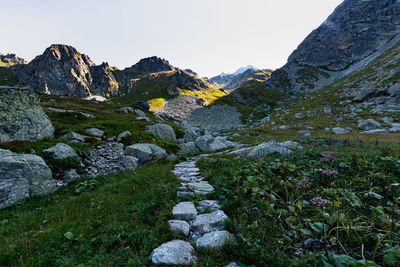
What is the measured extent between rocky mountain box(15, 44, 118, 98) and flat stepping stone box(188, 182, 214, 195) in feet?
592

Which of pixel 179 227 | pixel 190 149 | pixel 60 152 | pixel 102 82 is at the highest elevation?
pixel 102 82

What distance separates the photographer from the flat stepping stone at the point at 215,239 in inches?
125

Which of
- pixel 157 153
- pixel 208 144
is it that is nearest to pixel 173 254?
pixel 157 153

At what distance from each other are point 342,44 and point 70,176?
19816 centimetres

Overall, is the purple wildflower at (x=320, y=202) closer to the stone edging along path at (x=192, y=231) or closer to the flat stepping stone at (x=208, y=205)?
the stone edging along path at (x=192, y=231)

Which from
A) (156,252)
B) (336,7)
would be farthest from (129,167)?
(336,7)

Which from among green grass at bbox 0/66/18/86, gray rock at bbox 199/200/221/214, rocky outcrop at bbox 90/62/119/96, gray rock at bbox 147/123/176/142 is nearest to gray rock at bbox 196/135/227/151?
gray rock at bbox 147/123/176/142

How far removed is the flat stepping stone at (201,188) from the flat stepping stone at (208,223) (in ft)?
4.99

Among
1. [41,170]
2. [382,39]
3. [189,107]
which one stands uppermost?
[382,39]

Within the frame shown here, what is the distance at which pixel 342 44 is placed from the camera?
134 m

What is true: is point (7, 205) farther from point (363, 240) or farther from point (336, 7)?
point (336, 7)

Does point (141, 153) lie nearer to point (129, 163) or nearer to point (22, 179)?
point (129, 163)

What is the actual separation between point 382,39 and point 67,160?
191005 mm

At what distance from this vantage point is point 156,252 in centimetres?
302
